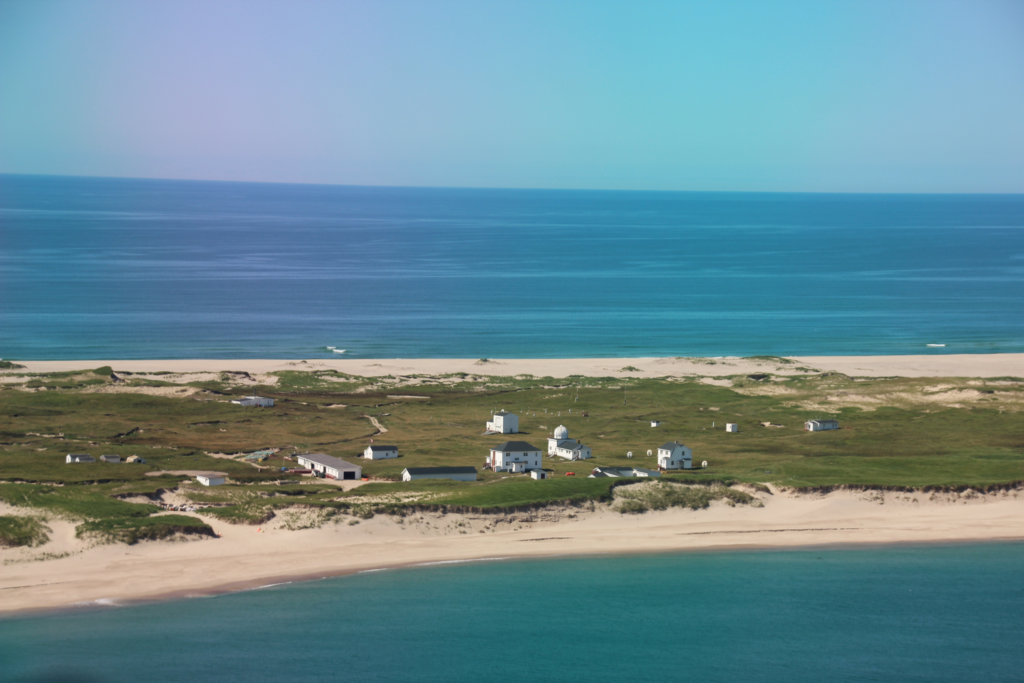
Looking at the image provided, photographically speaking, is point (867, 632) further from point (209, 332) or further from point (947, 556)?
point (209, 332)

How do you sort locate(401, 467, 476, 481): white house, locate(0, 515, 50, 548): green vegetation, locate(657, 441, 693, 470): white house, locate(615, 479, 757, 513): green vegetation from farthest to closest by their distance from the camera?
locate(657, 441, 693, 470): white house < locate(401, 467, 476, 481): white house < locate(615, 479, 757, 513): green vegetation < locate(0, 515, 50, 548): green vegetation

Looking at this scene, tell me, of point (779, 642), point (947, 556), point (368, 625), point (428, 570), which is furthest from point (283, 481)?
point (947, 556)

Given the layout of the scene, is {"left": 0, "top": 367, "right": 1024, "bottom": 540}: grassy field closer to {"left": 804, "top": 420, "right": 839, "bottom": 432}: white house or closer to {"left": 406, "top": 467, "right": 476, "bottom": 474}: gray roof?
{"left": 804, "top": 420, "right": 839, "bottom": 432}: white house

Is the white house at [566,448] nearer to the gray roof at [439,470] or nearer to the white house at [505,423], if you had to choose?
the white house at [505,423]

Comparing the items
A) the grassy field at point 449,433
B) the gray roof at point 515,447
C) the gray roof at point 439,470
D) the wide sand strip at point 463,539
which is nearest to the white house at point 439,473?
the gray roof at point 439,470

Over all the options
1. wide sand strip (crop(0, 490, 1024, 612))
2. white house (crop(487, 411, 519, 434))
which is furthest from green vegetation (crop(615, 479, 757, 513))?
white house (crop(487, 411, 519, 434))

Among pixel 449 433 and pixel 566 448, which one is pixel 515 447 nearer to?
pixel 566 448

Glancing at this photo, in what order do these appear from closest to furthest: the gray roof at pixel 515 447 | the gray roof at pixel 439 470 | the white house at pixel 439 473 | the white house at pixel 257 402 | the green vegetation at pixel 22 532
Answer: the green vegetation at pixel 22 532, the white house at pixel 439 473, the gray roof at pixel 439 470, the gray roof at pixel 515 447, the white house at pixel 257 402
